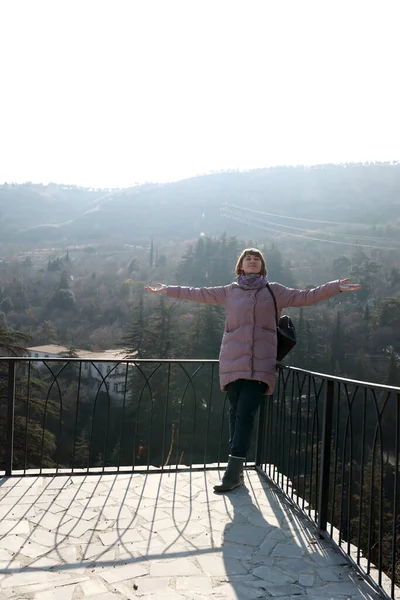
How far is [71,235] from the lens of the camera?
117375 mm

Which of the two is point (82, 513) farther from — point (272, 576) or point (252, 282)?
→ point (252, 282)

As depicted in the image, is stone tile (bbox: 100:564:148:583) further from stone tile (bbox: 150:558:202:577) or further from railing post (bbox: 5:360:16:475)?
railing post (bbox: 5:360:16:475)

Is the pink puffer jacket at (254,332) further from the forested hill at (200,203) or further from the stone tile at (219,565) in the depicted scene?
the forested hill at (200,203)

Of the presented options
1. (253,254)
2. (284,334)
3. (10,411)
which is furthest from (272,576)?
(10,411)

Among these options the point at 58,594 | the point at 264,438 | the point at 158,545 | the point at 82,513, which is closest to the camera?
the point at 58,594

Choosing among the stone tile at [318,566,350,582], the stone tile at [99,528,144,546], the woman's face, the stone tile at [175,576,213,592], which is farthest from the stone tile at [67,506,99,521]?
the woman's face

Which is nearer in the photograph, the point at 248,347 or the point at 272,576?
the point at 272,576

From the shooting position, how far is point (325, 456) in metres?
3.10

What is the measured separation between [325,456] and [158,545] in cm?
114

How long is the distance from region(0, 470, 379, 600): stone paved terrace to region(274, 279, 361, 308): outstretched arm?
152cm

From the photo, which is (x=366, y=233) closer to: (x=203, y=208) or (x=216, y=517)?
(x=203, y=208)

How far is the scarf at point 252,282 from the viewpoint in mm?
3846

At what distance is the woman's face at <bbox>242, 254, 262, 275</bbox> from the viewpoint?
392 centimetres

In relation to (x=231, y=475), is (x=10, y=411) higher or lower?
higher
